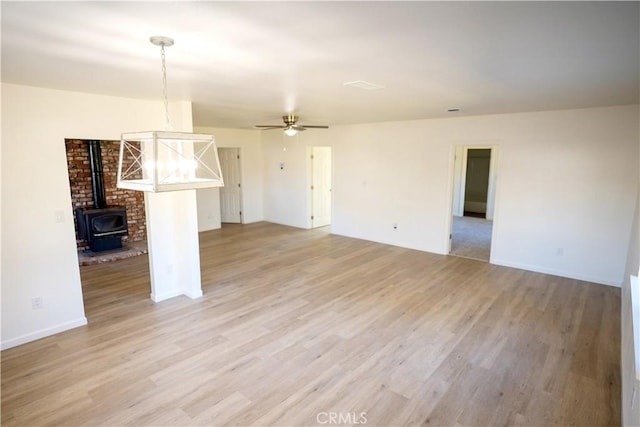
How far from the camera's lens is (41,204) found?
337cm

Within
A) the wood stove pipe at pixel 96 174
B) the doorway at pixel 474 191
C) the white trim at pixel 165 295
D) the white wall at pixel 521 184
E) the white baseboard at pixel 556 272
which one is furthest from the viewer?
the doorway at pixel 474 191

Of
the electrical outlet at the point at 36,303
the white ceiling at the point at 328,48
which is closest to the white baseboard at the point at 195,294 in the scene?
the electrical outlet at the point at 36,303

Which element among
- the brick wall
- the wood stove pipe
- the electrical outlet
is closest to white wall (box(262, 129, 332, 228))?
the brick wall

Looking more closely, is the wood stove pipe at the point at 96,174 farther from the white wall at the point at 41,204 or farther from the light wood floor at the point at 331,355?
the white wall at the point at 41,204

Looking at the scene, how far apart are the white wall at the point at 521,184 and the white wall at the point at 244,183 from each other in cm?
225

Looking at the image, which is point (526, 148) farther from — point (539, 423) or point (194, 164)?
point (194, 164)

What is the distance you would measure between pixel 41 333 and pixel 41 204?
131 centimetres

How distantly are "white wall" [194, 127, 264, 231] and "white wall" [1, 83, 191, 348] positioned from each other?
443cm

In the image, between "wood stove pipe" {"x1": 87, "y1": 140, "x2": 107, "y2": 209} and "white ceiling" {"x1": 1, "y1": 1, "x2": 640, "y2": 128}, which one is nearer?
"white ceiling" {"x1": 1, "y1": 1, "x2": 640, "y2": 128}

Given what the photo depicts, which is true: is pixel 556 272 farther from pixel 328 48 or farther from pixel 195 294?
pixel 195 294

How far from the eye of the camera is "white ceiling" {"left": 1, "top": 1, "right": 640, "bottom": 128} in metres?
1.58

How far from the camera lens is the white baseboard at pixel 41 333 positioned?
3.27m

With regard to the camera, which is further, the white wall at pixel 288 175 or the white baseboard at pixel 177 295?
the white wall at pixel 288 175

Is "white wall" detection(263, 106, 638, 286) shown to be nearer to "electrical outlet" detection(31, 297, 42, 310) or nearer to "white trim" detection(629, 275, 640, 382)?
"white trim" detection(629, 275, 640, 382)
